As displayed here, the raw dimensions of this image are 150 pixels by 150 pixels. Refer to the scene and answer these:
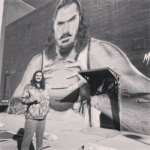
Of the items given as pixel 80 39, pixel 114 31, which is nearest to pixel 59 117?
pixel 80 39

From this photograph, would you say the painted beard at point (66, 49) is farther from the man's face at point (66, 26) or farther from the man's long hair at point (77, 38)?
the man's long hair at point (77, 38)

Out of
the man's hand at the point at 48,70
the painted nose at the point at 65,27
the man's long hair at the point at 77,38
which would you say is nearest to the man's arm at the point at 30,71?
the man's hand at the point at 48,70

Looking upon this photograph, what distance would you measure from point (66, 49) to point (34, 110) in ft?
24.2

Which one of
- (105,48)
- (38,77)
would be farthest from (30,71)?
(38,77)

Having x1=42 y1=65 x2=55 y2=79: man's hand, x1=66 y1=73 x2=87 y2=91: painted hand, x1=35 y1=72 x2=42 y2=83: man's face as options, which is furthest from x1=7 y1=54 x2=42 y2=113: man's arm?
x1=35 y1=72 x2=42 y2=83: man's face

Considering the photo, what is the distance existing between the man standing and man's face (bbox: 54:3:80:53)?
22.7ft

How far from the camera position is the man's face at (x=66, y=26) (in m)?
9.91

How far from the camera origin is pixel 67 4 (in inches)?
414

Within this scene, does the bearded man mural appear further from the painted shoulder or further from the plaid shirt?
the plaid shirt

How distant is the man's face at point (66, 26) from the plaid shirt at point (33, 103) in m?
6.94

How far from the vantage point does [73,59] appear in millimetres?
9641

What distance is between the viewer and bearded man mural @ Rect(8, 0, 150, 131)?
289 inches

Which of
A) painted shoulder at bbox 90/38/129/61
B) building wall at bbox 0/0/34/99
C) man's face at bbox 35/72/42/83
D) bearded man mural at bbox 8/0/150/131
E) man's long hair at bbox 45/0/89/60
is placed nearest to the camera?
man's face at bbox 35/72/42/83

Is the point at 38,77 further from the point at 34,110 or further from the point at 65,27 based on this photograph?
the point at 65,27
